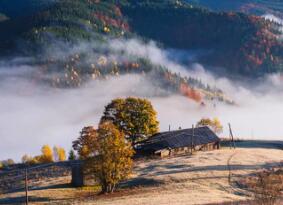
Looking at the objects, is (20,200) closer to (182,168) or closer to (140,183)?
(140,183)

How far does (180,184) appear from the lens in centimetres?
8331

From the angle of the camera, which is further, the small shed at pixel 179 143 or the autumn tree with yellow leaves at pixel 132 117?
the autumn tree with yellow leaves at pixel 132 117

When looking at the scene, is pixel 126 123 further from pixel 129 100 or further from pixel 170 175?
pixel 170 175

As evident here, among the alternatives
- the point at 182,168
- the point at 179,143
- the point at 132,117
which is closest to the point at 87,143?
the point at 182,168

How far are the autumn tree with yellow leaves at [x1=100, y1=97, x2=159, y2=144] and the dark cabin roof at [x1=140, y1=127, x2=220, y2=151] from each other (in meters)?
2.88

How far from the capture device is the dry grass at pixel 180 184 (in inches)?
2894

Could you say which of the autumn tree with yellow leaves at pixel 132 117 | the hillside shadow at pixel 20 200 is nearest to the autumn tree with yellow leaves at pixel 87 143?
the hillside shadow at pixel 20 200

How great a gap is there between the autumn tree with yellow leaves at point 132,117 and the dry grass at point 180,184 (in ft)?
45.2

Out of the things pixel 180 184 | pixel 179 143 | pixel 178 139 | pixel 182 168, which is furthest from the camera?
pixel 178 139

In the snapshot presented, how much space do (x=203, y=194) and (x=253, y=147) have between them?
189 feet

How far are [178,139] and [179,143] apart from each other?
1660mm

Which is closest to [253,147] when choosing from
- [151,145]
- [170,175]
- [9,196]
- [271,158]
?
[271,158]

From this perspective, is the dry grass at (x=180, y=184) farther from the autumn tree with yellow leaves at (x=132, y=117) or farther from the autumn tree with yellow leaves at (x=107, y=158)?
the autumn tree with yellow leaves at (x=132, y=117)

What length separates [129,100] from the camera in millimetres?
119688
